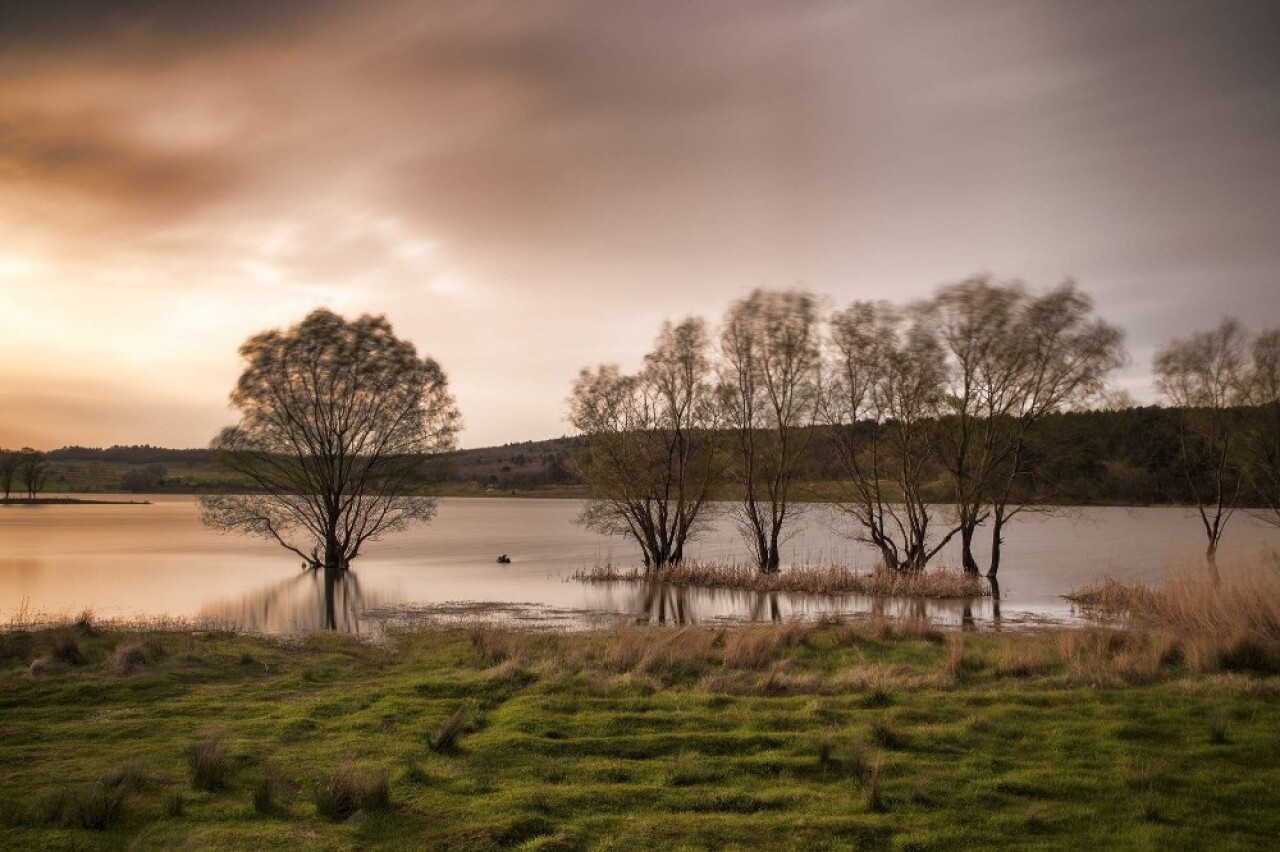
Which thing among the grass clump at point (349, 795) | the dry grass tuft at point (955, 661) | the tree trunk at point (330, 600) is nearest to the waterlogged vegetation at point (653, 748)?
the grass clump at point (349, 795)

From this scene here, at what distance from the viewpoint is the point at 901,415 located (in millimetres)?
38594

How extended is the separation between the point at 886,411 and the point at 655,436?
471 inches

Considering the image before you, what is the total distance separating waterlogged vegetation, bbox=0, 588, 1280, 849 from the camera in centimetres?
827

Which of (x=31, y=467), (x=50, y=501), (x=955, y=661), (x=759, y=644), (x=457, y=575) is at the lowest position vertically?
(x=457, y=575)

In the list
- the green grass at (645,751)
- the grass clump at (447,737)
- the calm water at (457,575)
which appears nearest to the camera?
the green grass at (645,751)

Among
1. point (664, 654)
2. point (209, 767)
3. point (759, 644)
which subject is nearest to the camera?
point (209, 767)

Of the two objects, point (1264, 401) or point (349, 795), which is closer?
point (349, 795)

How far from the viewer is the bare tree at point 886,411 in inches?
1487

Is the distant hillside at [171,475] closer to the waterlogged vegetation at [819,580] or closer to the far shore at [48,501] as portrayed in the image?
the far shore at [48,501]

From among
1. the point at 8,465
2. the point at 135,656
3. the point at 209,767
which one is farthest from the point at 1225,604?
the point at 8,465

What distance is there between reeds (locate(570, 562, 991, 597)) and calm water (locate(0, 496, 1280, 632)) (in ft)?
3.46

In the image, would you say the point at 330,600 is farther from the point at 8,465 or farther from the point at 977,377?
the point at 8,465

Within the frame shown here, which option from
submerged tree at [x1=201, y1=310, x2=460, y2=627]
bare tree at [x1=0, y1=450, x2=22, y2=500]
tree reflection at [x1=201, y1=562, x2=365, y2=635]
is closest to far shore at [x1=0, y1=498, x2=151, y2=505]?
bare tree at [x1=0, y1=450, x2=22, y2=500]

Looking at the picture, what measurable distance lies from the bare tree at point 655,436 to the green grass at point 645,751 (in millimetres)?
25858
